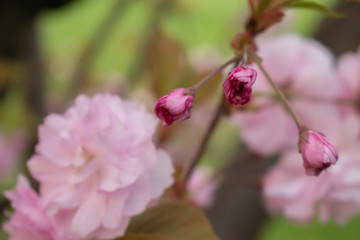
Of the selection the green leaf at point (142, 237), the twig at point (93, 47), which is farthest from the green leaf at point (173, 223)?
the twig at point (93, 47)

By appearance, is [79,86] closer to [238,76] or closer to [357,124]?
[357,124]

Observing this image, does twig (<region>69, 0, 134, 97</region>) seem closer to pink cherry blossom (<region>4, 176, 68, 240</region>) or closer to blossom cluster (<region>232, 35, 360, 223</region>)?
blossom cluster (<region>232, 35, 360, 223</region>)

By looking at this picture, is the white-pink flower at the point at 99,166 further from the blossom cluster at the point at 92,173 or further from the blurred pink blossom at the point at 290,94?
the blurred pink blossom at the point at 290,94

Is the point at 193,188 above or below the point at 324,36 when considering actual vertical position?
above

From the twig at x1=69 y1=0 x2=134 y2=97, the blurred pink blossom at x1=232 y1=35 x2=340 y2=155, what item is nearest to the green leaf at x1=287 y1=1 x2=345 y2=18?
the blurred pink blossom at x1=232 y1=35 x2=340 y2=155

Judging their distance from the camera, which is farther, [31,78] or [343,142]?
[31,78]

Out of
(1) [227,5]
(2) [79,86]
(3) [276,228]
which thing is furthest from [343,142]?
(1) [227,5]

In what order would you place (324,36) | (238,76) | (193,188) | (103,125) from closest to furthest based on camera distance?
(238,76)
(103,125)
(193,188)
(324,36)

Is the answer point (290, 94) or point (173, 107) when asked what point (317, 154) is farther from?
point (290, 94)
